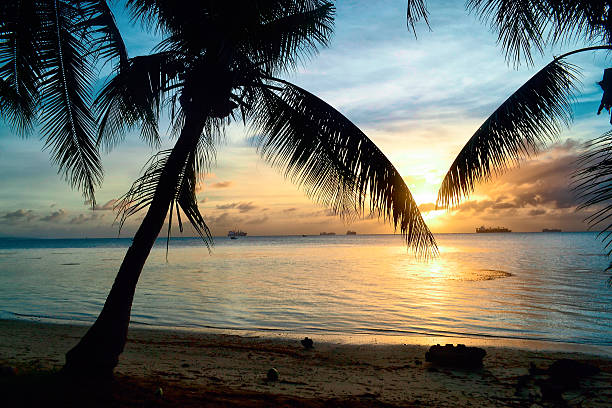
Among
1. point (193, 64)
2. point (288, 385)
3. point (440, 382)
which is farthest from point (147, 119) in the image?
point (440, 382)

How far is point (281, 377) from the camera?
6250 millimetres

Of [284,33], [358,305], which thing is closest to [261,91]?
[284,33]

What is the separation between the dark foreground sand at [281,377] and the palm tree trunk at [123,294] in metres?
0.25

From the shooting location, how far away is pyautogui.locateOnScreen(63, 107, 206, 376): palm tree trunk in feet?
14.5

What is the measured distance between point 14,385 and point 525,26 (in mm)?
7986

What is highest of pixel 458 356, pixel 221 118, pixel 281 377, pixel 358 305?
pixel 221 118

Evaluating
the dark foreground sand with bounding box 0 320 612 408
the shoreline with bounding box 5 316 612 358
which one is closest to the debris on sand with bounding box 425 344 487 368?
the dark foreground sand with bounding box 0 320 612 408

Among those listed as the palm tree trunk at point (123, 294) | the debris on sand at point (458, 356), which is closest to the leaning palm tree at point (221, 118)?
the palm tree trunk at point (123, 294)

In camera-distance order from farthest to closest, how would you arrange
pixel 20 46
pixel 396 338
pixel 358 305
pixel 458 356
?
pixel 358 305 < pixel 396 338 < pixel 458 356 < pixel 20 46

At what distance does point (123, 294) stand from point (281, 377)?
9.82ft

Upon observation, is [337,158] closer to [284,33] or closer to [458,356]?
[284,33]

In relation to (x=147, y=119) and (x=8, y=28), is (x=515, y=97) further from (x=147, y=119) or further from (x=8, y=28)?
(x=8, y=28)

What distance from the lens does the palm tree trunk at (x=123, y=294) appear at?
4406 millimetres

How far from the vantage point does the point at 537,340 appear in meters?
9.90
